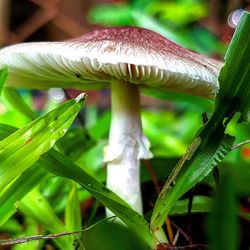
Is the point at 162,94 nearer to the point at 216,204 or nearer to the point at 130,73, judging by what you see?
the point at 130,73

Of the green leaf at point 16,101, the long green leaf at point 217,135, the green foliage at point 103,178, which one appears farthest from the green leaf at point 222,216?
the green leaf at point 16,101

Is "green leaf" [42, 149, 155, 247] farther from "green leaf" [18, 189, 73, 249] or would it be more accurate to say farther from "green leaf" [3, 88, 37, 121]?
"green leaf" [3, 88, 37, 121]

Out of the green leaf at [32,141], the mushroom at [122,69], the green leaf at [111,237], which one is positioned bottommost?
the green leaf at [111,237]

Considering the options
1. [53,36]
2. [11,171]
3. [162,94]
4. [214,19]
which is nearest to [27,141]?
[11,171]

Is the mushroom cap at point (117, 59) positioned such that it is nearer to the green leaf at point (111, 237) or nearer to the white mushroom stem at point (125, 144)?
the white mushroom stem at point (125, 144)

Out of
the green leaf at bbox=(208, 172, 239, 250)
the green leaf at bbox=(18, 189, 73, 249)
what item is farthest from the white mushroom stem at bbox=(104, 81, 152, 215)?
the green leaf at bbox=(208, 172, 239, 250)

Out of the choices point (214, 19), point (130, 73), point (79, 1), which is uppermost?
point (79, 1)

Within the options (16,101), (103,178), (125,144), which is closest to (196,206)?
(125,144)
